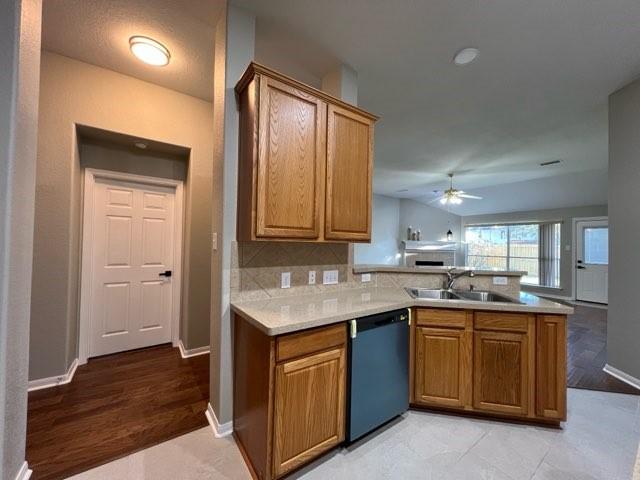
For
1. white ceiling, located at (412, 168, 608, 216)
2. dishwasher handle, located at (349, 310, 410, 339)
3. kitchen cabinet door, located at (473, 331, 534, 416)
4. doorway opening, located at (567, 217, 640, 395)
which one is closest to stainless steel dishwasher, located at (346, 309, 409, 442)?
dishwasher handle, located at (349, 310, 410, 339)

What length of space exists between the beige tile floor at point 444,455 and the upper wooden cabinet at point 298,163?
1359 millimetres

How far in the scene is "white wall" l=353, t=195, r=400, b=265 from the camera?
26.6 ft

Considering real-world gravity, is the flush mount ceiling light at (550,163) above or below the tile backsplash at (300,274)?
above

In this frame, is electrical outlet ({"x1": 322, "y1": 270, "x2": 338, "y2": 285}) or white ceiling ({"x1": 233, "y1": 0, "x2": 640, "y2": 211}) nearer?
white ceiling ({"x1": 233, "y1": 0, "x2": 640, "y2": 211})

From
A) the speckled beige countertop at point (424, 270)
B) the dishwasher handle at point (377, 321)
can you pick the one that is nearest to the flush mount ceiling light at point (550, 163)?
the speckled beige countertop at point (424, 270)

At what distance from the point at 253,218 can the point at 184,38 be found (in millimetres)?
1724

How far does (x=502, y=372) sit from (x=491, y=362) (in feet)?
0.32

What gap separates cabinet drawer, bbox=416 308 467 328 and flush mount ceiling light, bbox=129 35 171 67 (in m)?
3.01

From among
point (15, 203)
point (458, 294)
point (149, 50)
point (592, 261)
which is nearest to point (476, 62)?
point (458, 294)

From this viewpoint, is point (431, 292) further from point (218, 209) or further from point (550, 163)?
point (550, 163)

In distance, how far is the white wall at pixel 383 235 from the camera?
8117 millimetres

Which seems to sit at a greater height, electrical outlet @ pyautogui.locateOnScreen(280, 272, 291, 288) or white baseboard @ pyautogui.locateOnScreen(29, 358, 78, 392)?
electrical outlet @ pyautogui.locateOnScreen(280, 272, 291, 288)

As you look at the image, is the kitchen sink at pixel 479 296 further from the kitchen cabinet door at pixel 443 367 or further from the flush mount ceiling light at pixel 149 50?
the flush mount ceiling light at pixel 149 50

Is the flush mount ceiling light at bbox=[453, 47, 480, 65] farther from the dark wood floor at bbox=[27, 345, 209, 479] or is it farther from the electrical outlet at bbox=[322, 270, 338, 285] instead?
the dark wood floor at bbox=[27, 345, 209, 479]
